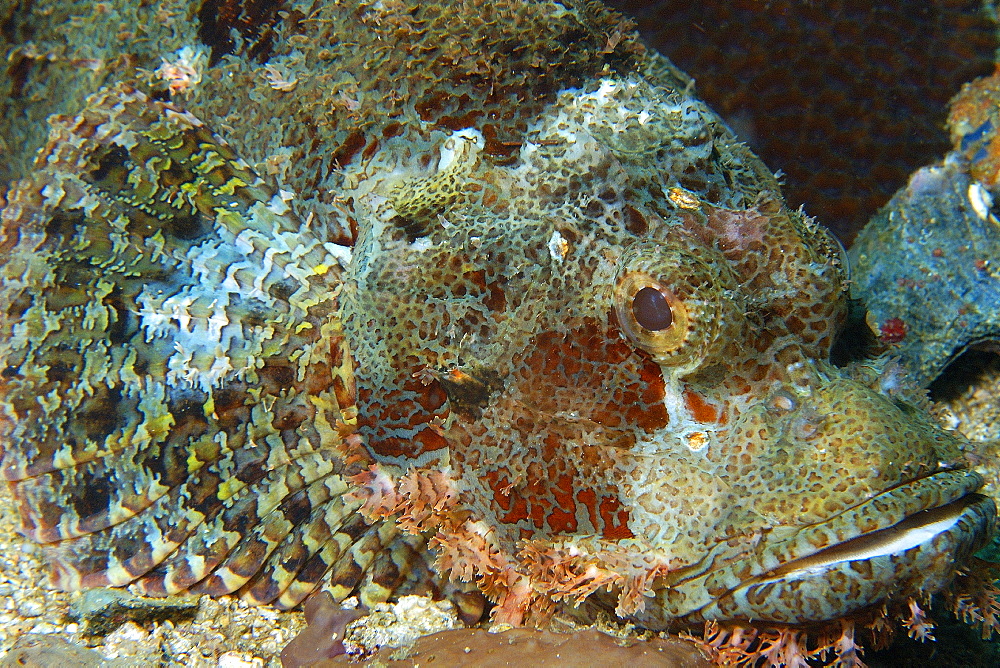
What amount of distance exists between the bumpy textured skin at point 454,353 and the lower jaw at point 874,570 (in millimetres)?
10

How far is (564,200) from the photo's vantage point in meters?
2.46

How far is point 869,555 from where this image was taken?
78.7 inches

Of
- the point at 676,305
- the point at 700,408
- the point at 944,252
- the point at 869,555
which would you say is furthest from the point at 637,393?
the point at 944,252

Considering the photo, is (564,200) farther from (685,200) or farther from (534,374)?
(534,374)

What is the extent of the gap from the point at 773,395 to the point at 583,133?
126cm

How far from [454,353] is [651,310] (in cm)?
79

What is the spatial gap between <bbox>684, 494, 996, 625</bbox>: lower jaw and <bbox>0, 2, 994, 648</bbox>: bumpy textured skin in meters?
0.01

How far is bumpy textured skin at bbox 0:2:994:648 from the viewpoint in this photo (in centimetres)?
216

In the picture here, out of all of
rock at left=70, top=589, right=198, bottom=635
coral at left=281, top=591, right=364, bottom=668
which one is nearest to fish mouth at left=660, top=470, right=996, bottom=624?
coral at left=281, top=591, right=364, bottom=668

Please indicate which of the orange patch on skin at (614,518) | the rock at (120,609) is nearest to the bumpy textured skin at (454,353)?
the orange patch on skin at (614,518)

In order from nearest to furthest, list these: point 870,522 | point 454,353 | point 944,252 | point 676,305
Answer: point 870,522 → point 676,305 → point 454,353 → point 944,252

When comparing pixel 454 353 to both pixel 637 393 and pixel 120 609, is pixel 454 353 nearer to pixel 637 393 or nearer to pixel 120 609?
pixel 637 393

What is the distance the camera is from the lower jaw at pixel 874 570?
6.49 feet

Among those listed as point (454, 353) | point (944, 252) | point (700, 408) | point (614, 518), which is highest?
point (944, 252)
